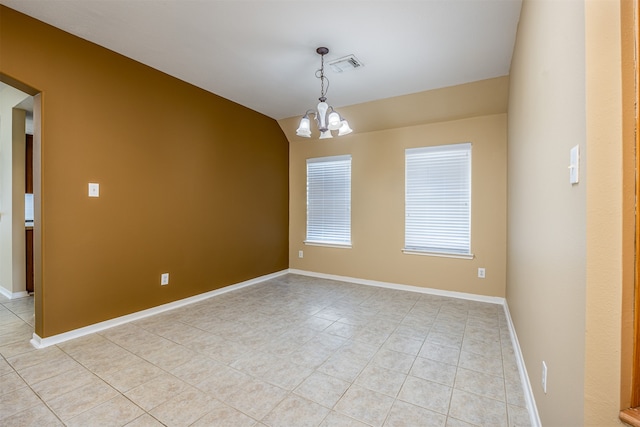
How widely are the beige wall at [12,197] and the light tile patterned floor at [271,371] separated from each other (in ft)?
2.01

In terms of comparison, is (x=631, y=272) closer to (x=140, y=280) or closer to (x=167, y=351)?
(x=167, y=351)

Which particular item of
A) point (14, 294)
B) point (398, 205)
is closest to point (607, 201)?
point (398, 205)

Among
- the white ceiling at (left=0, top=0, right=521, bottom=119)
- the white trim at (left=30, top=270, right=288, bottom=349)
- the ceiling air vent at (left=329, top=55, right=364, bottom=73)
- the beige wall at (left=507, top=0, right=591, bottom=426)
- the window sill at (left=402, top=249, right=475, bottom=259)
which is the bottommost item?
the white trim at (left=30, top=270, right=288, bottom=349)

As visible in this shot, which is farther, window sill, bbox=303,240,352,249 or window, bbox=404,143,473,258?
window sill, bbox=303,240,352,249

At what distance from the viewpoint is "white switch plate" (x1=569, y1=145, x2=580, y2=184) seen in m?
0.95

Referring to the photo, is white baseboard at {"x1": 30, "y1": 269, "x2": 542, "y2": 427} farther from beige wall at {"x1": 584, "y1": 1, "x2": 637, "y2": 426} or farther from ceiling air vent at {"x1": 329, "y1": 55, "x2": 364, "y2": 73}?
ceiling air vent at {"x1": 329, "y1": 55, "x2": 364, "y2": 73}

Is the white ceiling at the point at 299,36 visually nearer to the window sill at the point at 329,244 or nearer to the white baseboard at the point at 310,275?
the window sill at the point at 329,244

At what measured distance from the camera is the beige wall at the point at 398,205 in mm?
3648

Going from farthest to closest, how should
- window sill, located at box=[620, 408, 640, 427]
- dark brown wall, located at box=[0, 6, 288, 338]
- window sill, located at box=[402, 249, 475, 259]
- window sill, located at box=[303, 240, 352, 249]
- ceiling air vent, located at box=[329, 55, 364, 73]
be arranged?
window sill, located at box=[303, 240, 352, 249] → window sill, located at box=[402, 249, 475, 259] → ceiling air vent, located at box=[329, 55, 364, 73] → dark brown wall, located at box=[0, 6, 288, 338] → window sill, located at box=[620, 408, 640, 427]

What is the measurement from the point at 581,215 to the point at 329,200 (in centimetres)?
409

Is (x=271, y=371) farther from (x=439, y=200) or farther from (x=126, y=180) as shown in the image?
(x=439, y=200)

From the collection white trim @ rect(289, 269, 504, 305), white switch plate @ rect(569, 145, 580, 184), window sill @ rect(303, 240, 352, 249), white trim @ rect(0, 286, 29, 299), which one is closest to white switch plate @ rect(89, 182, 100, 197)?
white trim @ rect(0, 286, 29, 299)

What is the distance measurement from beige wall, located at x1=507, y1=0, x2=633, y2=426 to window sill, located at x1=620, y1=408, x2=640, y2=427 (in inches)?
1.1

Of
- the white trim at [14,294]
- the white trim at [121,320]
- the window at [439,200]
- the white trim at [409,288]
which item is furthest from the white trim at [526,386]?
the white trim at [14,294]
